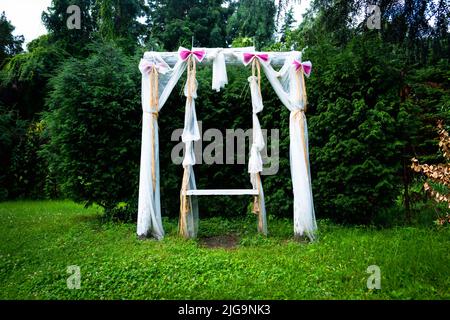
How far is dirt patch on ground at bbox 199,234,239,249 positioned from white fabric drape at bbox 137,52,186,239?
759 millimetres

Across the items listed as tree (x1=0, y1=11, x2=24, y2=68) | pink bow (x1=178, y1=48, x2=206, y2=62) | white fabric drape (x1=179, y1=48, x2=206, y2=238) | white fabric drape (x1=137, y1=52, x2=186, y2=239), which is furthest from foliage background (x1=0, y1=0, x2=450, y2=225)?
tree (x1=0, y1=11, x2=24, y2=68)

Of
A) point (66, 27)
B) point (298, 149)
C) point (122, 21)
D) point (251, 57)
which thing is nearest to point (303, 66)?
point (251, 57)

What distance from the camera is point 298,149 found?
230 inches

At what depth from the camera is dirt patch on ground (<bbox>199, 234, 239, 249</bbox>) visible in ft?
18.5

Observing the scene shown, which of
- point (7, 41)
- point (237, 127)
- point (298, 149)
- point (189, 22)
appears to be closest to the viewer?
point (298, 149)

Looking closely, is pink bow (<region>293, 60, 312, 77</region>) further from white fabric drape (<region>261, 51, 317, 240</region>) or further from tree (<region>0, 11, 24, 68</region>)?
tree (<region>0, 11, 24, 68</region>)

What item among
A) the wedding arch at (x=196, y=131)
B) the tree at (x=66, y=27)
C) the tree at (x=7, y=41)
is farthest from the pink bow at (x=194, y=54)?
the tree at (x=7, y=41)

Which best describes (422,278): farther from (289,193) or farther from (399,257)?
(289,193)

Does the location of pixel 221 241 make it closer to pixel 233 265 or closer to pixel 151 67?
pixel 233 265

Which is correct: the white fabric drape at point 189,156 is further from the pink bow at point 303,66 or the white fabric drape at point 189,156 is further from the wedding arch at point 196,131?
the pink bow at point 303,66

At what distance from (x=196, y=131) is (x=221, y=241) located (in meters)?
1.95

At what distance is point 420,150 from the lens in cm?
654

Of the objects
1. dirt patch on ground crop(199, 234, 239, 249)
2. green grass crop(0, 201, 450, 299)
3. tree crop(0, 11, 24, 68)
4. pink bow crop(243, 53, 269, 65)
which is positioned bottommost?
dirt patch on ground crop(199, 234, 239, 249)
